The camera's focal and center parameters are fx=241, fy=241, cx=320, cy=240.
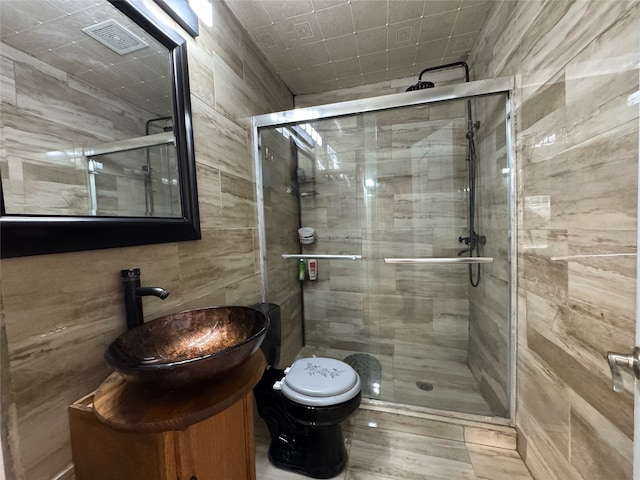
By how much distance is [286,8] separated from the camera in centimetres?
145

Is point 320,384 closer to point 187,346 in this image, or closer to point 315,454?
point 315,454

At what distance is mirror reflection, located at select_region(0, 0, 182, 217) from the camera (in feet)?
2.05

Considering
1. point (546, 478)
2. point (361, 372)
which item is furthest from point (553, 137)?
point (361, 372)

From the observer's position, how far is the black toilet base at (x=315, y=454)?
1.20 meters

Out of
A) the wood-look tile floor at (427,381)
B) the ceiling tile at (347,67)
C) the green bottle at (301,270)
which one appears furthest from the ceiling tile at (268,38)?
the wood-look tile floor at (427,381)

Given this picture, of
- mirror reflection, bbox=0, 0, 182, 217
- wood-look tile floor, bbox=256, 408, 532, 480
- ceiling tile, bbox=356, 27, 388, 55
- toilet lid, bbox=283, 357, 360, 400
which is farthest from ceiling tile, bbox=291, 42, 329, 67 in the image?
wood-look tile floor, bbox=256, 408, 532, 480

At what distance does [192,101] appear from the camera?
119 centimetres

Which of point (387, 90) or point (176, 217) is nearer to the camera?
point (176, 217)

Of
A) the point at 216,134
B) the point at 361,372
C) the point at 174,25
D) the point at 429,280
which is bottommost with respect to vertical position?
the point at 361,372

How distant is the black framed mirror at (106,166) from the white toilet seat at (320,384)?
0.89 metres

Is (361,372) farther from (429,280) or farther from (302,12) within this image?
(302,12)

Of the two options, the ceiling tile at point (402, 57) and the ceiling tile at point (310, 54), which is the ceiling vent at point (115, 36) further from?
the ceiling tile at point (402, 57)

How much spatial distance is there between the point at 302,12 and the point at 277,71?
0.62 meters

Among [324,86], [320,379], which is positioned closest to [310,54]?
[324,86]
